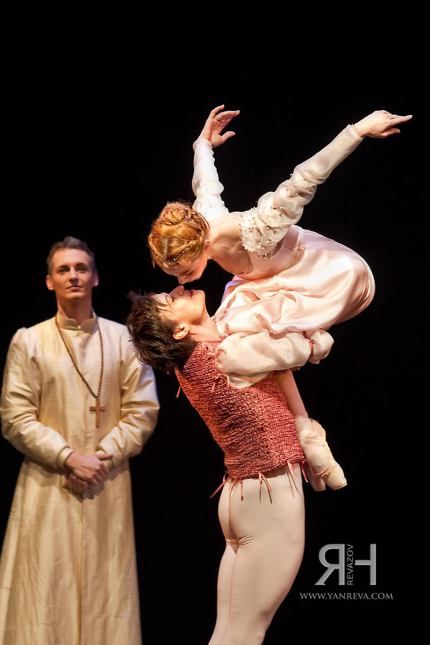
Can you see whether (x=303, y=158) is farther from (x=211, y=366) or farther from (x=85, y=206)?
(x=211, y=366)

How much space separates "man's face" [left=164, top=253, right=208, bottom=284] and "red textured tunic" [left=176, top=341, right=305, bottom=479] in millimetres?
176

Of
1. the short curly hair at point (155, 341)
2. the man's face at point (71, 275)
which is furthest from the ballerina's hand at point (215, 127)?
the man's face at point (71, 275)

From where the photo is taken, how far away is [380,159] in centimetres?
394

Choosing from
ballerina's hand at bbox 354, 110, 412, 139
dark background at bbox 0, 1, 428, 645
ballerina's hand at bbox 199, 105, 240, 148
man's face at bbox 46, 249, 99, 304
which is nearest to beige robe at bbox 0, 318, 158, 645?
man's face at bbox 46, 249, 99, 304

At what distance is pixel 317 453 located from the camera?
2660 millimetres

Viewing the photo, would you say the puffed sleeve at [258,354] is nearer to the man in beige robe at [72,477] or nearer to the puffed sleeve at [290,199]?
the puffed sleeve at [290,199]

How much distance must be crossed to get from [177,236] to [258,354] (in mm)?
354

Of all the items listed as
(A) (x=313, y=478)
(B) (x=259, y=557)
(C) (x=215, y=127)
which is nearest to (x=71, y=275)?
(C) (x=215, y=127)

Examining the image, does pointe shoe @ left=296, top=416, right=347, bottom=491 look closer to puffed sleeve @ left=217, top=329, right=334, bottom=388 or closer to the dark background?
puffed sleeve @ left=217, top=329, right=334, bottom=388

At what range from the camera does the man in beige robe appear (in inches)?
151

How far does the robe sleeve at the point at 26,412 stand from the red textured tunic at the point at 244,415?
1.33 metres

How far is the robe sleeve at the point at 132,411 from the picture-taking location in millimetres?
3938

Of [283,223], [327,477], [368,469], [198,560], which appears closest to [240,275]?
[283,223]

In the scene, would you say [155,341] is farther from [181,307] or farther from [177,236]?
[177,236]
